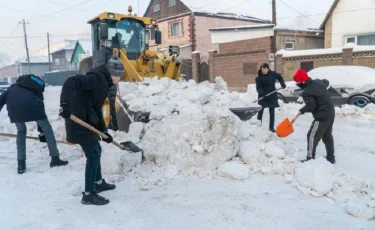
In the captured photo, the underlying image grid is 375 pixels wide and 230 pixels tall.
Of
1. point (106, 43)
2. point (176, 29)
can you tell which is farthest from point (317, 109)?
point (176, 29)

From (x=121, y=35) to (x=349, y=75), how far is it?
6.67 m

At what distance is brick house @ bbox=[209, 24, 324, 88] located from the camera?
1672 cm

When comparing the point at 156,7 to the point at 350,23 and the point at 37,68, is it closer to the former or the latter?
the point at 350,23

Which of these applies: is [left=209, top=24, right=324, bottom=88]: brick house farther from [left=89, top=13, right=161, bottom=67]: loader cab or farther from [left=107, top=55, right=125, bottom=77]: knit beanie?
[left=107, top=55, right=125, bottom=77]: knit beanie

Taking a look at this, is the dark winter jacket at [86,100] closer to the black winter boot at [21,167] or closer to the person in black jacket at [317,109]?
the black winter boot at [21,167]

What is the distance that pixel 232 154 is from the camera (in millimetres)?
4648

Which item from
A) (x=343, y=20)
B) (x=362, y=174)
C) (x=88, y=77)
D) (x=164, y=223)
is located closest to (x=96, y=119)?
(x=88, y=77)

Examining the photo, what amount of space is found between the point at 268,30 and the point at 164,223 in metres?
17.6

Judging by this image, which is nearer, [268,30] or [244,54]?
[244,54]

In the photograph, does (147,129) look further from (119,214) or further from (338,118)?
(338,118)

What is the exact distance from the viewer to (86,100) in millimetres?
3447

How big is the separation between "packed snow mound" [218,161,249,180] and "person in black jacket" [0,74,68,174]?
102 inches

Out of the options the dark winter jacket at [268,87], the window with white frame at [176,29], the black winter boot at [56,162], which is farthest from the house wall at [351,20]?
the black winter boot at [56,162]

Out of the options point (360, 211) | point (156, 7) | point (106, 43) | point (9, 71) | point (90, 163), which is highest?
point (156, 7)
